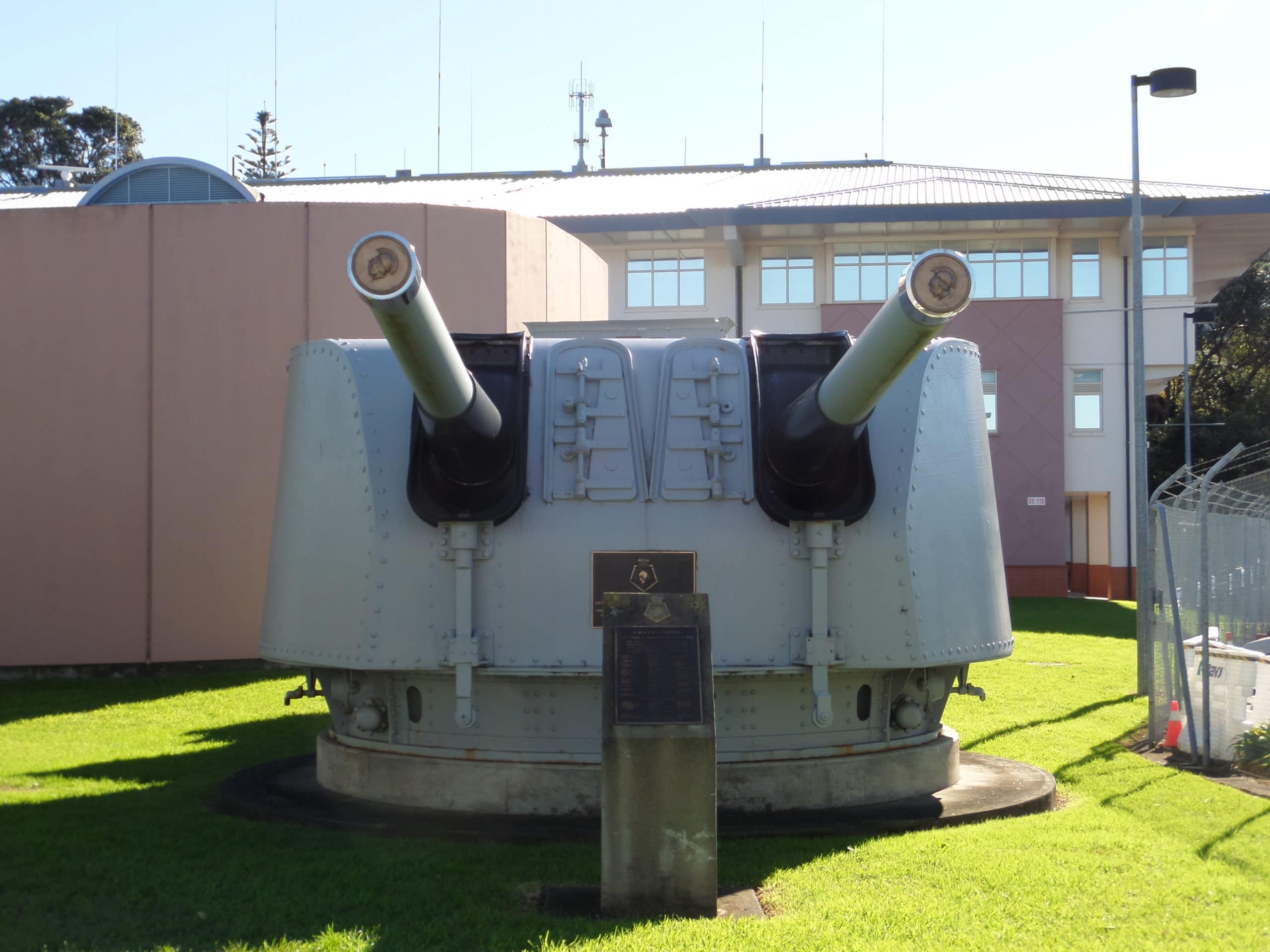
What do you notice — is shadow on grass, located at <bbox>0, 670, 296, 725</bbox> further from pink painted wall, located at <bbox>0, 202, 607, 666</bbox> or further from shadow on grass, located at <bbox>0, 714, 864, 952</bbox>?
shadow on grass, located at <bbox>0, 714, 864, 952</bbox>

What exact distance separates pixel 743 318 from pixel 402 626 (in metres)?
23.0

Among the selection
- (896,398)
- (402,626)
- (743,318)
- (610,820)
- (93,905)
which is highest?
(743,318)

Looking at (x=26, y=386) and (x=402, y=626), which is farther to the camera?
(x=26, y=386)

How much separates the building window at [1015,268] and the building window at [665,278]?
229 inches

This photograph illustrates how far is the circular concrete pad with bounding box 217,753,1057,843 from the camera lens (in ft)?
22.1

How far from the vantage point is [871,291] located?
28906mm

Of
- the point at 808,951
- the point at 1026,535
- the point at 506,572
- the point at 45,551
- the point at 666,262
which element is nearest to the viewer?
the point at 808,951

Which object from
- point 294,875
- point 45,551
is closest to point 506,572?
point 294,875

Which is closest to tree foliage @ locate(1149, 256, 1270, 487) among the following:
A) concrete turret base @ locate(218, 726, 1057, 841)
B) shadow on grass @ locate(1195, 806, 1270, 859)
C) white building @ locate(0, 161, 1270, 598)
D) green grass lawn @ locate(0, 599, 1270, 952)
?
white building @ locate(0, 161, 1270, 598)

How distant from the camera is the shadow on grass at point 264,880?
5.22 meters

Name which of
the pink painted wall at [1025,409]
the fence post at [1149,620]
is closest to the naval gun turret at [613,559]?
the fence post at [1149,620]

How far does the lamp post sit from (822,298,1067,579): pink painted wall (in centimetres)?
1448

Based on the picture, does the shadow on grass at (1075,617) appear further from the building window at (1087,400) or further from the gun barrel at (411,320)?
the gun barrel at (411,320)

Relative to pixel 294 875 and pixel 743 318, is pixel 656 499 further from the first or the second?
pixel 743 318
